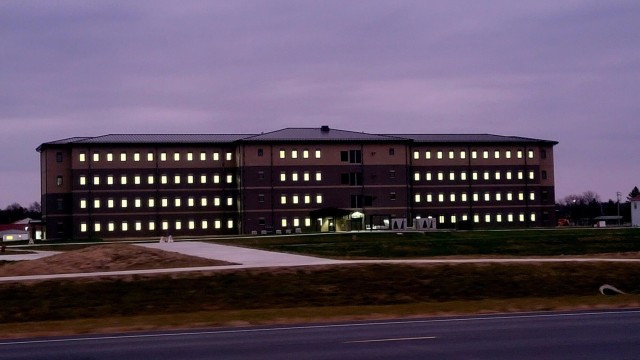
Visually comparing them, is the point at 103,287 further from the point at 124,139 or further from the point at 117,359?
the point at 124,139

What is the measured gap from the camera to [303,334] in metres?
19.6

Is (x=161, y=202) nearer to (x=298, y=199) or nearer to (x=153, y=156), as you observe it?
(x=153, y=156)

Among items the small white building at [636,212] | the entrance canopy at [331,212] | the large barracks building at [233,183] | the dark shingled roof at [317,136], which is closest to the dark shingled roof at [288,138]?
the dark shingled roof at [317,136]

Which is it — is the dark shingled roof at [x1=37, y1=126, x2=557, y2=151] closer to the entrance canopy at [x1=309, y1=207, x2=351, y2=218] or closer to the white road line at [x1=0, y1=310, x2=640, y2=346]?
the entrance canopy at [x1=309, y1=207, x2=351, y2=218]

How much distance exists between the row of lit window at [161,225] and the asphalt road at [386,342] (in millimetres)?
91376

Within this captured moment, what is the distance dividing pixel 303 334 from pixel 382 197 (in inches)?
3662

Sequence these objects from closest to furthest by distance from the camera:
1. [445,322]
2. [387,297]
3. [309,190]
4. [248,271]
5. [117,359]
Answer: [117,359]
[445,322]
[387,297]
[248,271]
[309,190]

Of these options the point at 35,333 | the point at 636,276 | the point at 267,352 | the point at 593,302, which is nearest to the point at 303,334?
the point at 267,352

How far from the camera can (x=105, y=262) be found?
132ft

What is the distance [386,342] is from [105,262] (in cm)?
2592

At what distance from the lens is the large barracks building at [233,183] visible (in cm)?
10919

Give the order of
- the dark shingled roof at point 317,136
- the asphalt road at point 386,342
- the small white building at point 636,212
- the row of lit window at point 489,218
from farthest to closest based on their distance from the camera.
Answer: the small white building at point 636,212 → the row of lit window at point 489,218 → the dark shingled roof at point 317,136 → the asphalt road at point 386,342

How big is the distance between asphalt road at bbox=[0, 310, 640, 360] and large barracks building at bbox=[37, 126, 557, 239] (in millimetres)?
84605

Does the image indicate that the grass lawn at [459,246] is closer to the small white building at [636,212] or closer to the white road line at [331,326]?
the white road line at [331,326]
